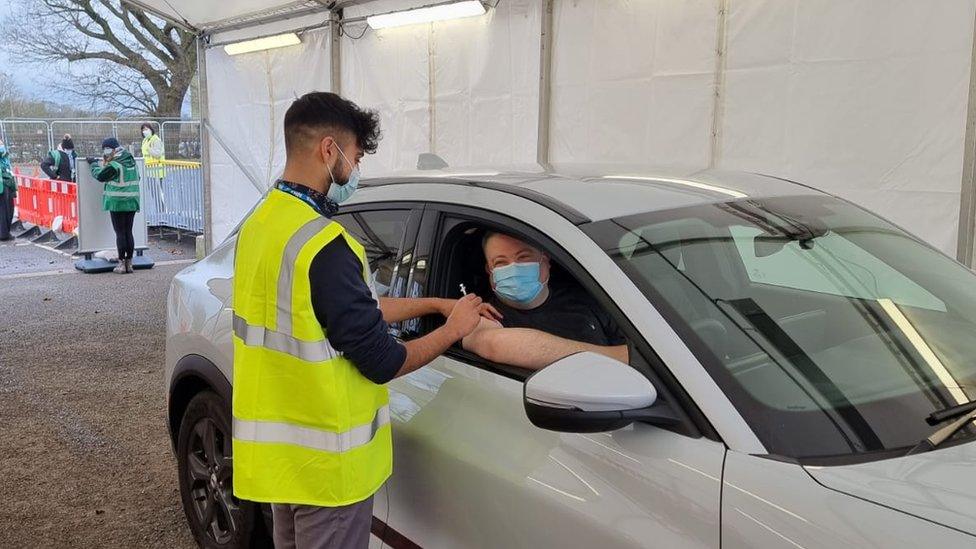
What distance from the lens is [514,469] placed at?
6.53 ft

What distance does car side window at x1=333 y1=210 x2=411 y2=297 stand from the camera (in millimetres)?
2656

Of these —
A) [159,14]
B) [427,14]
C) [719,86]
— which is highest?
[159,14]

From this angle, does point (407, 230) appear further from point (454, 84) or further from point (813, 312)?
point (454, 84)

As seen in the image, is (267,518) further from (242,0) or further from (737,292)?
(242,0)

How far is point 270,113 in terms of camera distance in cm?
1006

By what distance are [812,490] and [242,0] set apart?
9068 mm

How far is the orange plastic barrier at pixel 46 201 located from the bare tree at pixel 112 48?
8.99m

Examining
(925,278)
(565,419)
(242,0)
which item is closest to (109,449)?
(565,419)

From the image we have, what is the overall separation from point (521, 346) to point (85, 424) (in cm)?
Answer: 414

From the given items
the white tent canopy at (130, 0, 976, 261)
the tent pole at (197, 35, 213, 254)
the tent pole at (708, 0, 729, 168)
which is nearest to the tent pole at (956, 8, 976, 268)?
the white tent canopy at (130, 0, 976, 261)

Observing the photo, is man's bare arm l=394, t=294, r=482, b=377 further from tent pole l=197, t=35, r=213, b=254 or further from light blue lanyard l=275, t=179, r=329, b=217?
tent pole l=197, t=35, r=213, b=254

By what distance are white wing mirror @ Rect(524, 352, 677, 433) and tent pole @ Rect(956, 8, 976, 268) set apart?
360 cm

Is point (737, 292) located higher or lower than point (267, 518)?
higher

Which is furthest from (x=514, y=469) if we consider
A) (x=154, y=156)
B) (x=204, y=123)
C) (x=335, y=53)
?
(x=154, y=156)
